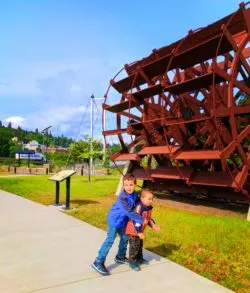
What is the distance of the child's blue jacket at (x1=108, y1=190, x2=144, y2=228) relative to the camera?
476 centimetres

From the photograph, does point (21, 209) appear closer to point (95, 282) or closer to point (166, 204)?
point (166, 204)

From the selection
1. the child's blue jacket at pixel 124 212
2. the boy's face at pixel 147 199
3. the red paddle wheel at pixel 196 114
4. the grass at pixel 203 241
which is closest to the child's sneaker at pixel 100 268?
the child's blue jacket at pixel 124 212

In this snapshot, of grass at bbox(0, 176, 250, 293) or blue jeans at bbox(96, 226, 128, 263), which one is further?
grass at bbox(0, 176, 250, 293)

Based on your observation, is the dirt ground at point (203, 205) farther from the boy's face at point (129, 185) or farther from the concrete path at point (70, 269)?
the boy's face at point (129, 185)

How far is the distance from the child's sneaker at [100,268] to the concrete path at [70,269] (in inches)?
1.9

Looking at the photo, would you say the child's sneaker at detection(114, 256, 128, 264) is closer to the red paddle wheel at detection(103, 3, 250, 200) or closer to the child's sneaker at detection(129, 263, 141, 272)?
the child's sneaker at detection(129, 263, 141, 272)

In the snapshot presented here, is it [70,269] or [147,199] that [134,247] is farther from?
[70,269]

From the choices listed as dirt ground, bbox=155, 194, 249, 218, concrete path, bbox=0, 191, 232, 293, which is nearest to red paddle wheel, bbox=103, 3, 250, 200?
dirt ground, bbox=155, 194, 249, 218

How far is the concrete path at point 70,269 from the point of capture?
13.9 ft

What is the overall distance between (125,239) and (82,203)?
633cm

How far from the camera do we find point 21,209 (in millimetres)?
9773

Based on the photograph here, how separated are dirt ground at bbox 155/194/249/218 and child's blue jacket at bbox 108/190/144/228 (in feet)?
17.2

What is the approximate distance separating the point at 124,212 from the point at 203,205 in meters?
6.33

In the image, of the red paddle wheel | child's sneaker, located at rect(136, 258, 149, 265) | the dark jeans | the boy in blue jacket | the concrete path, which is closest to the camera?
the concrete path
